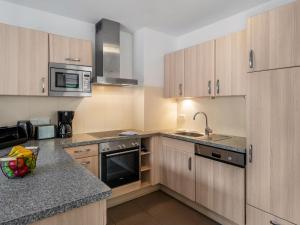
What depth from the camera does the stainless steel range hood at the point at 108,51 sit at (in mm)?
2648

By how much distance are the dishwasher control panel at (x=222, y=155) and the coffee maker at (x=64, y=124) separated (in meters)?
1.66

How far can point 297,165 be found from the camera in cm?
148

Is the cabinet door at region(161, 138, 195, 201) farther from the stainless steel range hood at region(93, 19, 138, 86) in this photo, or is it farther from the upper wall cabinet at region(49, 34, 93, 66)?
the upper wall cabinet at region(49, 34, 93, 66)

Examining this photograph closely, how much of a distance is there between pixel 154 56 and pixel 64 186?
255 cm

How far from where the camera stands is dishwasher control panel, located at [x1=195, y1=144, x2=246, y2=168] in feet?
6.00

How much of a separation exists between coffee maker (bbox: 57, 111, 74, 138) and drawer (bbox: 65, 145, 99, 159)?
1.26 feet

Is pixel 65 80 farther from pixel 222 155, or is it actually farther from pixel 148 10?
pixel 222 155

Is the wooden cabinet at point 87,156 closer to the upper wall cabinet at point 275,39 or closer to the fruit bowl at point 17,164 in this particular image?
the fruit bowl at point 17,164

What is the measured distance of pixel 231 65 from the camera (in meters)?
2.20

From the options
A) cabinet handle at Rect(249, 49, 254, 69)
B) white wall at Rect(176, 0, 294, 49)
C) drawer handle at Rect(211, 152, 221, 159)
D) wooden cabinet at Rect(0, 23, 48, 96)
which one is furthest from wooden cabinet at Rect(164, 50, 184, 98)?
wooden cabinet at Rect(0, 23, 48, 96)

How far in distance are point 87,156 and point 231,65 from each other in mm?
2027

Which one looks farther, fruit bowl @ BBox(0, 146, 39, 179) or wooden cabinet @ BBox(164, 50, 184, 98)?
wooden cabinet @ BBox(164, 50, 184, 98)

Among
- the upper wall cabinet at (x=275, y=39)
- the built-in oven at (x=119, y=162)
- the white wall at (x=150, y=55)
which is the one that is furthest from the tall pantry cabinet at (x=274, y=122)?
the white wall at (x=150, y=55)

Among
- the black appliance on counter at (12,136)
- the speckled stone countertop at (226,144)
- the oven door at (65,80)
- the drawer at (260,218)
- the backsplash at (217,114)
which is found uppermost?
the oven door at (65,80)
